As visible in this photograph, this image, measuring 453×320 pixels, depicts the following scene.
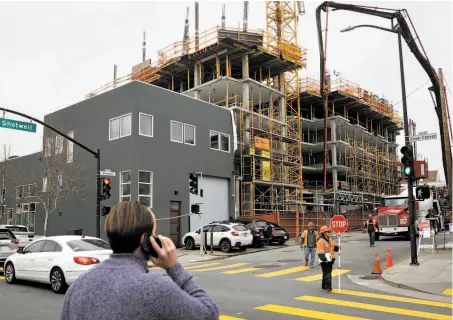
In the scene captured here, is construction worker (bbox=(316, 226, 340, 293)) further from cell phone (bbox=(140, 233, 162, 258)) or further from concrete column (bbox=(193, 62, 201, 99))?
concrete column (bbox=(193, 62, 201, 99))

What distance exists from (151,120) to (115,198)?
5275 millimetres

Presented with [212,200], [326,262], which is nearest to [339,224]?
[326,262]

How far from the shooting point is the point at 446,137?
2097cm

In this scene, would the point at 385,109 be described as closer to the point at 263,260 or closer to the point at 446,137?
the point at 446,137

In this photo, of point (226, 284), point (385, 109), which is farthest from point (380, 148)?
point (226, 284)

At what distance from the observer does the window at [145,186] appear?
1070 inches

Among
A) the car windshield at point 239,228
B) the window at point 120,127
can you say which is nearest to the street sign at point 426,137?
the car windshield at point 239,228

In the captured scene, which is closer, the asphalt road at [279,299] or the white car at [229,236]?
the asphalt road at [279,299]

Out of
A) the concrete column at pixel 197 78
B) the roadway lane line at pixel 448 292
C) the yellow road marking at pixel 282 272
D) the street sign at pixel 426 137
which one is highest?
the concrete column at pixel 197 78

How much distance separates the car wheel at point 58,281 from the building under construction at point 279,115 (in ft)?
71.5

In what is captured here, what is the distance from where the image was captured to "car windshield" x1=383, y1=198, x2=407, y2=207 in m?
30.4

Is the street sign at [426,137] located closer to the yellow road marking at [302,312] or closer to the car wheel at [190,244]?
the yellow road marking at [302,312]

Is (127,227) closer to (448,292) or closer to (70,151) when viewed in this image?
(448,292)

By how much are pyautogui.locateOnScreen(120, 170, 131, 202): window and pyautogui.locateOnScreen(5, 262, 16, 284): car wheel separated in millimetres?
13115
